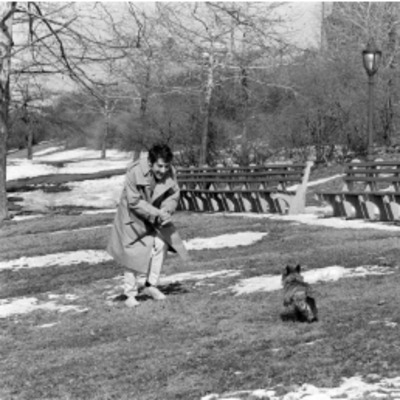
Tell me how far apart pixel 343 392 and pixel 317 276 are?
3.92m

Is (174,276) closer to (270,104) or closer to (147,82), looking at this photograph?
(147,82)

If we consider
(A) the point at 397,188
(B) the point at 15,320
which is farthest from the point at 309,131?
(B) the point at 15,320

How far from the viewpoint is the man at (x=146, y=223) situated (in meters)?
8.30

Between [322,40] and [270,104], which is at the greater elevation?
[322,40]

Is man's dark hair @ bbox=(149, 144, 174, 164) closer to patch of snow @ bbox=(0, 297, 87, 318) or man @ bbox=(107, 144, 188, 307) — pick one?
man @ bbox=(107, 144, 188, 307)

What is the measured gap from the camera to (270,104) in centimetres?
3659

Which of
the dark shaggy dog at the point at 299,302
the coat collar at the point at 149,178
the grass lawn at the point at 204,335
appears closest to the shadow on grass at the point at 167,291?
the grass lawn at the point at 204,335

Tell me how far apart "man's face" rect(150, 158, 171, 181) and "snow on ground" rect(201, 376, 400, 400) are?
137 inches

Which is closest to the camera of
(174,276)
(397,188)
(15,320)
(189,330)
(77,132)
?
(189,330)

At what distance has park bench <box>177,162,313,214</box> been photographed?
17469 millimetres

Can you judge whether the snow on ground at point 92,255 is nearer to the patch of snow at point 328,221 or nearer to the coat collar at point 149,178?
the patch of snow at point 328,221

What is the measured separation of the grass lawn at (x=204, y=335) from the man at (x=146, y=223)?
1.16 ft

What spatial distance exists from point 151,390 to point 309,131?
84.9ft

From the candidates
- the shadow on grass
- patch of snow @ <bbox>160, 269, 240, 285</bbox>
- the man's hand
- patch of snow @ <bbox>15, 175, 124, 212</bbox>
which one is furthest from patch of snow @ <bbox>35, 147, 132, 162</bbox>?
the man's hand
